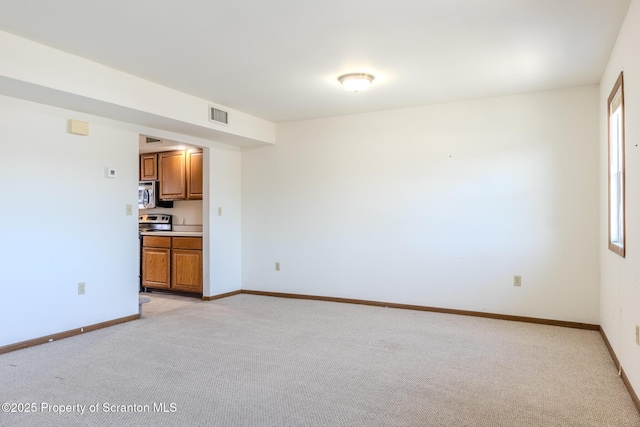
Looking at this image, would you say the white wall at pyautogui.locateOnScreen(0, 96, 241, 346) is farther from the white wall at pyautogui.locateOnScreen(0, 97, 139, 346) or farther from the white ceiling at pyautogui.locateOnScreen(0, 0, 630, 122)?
the white ceiling at pyautogui.locateOnScreen(0, 0, 630, 122)

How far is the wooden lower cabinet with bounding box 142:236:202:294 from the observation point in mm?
5535

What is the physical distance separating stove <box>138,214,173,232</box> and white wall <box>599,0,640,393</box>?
5.72 metres

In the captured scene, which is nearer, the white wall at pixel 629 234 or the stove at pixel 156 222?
the white wall at pixel 629 234

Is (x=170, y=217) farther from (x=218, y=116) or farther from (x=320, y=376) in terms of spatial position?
(x=320, y=376)

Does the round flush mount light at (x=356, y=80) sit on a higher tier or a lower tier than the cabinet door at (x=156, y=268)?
higher

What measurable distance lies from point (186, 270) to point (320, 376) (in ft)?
11.0

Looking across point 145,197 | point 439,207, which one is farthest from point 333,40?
point 145,197

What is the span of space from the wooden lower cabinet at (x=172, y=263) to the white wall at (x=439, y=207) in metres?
0.71

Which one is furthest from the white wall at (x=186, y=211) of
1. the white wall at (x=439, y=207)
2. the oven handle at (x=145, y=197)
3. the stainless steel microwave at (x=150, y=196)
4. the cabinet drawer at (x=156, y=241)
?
the white wall at (x=439, y=207)

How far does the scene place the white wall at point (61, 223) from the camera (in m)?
3.37

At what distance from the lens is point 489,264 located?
440 centimetres

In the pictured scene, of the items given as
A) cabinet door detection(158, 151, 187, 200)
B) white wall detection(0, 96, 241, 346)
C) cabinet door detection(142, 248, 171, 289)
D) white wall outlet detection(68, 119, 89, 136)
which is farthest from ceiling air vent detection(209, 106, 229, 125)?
cabinet door detection(142, 248, 171, 289)

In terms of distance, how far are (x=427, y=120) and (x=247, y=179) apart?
260 centimetres

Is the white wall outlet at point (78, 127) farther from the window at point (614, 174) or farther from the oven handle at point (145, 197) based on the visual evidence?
the window at point (614, 174)
